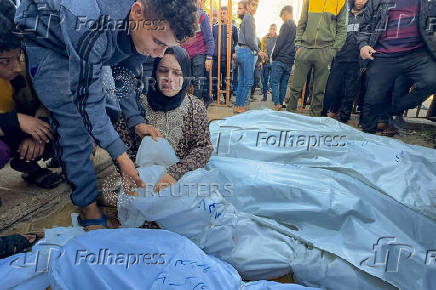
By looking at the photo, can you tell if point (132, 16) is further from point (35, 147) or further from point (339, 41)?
point (339, 41)

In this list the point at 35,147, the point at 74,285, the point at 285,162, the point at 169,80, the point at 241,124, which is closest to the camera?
the point at 74,285

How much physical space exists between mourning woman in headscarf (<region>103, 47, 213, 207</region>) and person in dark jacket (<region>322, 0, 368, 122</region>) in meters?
2.59

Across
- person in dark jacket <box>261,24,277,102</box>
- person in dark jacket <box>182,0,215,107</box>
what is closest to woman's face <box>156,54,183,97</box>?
person in dark jacket <box>182,0,215,107</box>

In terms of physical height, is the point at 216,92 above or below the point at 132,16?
below

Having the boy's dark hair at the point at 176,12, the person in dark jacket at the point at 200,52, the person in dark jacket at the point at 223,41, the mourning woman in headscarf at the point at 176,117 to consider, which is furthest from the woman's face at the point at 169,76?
the person in dark jacket at the point at 223,41

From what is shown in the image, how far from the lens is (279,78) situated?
4.20 metres

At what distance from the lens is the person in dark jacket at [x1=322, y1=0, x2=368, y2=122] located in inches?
123

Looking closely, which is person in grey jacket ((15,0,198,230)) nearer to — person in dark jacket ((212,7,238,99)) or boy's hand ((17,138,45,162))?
boy's hand ((17,138,45,162))

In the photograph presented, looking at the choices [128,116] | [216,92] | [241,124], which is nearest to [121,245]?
[128,116]

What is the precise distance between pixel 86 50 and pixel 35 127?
68 centimetres

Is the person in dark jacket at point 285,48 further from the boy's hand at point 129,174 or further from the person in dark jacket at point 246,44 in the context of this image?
the boy's hand at point 129,174

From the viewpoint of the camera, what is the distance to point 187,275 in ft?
2.56

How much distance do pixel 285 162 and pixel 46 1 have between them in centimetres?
153

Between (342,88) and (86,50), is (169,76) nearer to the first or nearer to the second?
(86,50)
